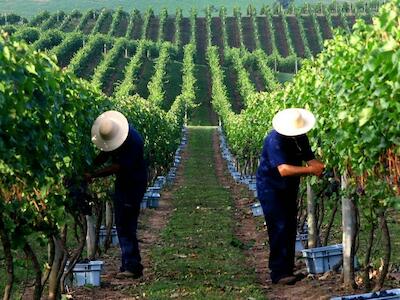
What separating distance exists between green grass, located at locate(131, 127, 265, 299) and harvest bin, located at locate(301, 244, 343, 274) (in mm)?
708

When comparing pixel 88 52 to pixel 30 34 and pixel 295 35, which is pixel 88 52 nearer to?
pixel 30 34

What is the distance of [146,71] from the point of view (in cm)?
8369

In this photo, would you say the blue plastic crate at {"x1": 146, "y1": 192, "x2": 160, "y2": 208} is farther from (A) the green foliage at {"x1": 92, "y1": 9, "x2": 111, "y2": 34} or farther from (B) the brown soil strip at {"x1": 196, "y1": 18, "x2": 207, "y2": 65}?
(A) the green foliage at {"x1": 92, "y1": 9, "x2": 111, "y2": 34}

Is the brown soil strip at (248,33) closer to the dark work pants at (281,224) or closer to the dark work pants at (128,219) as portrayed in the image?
the dark work pants at (128,219)

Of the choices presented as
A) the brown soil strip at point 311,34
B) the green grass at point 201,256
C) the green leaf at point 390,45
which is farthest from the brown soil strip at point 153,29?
the green leaf at point 390,45

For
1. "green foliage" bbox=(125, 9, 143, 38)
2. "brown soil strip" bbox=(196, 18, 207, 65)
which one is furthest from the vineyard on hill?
"green foliage" bbox=(125, 9, 143, 38)

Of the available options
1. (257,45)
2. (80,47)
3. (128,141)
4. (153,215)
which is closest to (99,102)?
(128,141)

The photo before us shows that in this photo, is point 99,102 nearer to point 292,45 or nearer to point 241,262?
point 241,262

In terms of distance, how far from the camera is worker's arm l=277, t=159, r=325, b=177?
27.5 ft

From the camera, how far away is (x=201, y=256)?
1200 cm

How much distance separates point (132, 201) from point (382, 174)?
11.2 feet

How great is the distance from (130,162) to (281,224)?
1801 mm

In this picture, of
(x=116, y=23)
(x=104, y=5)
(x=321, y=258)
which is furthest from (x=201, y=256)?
(x=104, y=5)

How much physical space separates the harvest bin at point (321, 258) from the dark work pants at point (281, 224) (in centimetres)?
55
